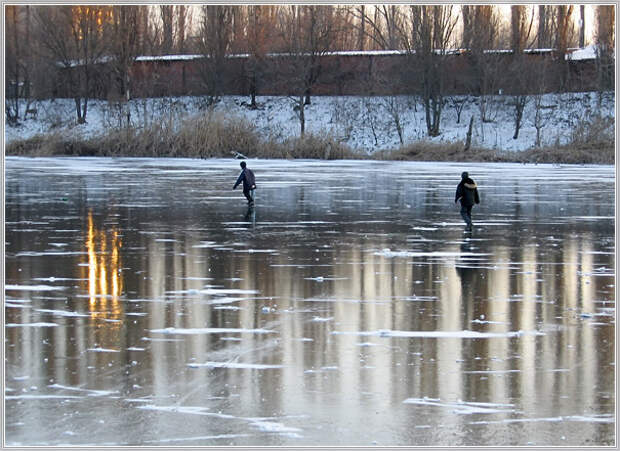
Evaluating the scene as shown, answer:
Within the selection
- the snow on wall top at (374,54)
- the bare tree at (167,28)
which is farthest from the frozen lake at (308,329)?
the bare tree at (167,28)

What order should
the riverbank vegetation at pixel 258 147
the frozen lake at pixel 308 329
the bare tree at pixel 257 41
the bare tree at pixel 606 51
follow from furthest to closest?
the bare tree at pixel 257 41 < the bare tree at pixel 606 51 < the riverbank vegetation at pixel 258 147 < the frozen lake at pixel 308 329

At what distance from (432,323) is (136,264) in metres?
5.43

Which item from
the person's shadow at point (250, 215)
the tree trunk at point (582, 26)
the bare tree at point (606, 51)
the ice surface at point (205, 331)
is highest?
the tree trunk at point (582, 26)

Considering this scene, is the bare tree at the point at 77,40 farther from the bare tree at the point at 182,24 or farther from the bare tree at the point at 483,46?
the bare tree at the point at 483,46

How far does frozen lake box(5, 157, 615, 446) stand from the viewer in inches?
268

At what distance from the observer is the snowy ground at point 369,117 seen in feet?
198

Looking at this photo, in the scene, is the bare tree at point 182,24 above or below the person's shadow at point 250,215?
above

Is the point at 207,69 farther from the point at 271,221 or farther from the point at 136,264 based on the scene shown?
the point at 136,264

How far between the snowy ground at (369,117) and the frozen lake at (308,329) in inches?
1564

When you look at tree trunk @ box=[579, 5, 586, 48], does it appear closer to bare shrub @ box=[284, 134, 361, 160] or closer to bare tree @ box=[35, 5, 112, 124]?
bare shrub @ box=[284, 134, 361, 160]

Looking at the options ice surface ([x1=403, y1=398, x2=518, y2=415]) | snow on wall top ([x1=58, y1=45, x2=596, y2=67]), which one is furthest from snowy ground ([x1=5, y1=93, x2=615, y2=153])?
ice surface ([x1=403, y1=398, x2=518, y2=415])

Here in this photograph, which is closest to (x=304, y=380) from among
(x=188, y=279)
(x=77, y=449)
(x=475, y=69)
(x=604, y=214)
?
(x=77, y=449)

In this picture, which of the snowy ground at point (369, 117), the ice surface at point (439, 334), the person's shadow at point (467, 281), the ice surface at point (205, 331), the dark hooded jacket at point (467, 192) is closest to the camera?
the ice surface at point (439, 334)

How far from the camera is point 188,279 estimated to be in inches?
500
